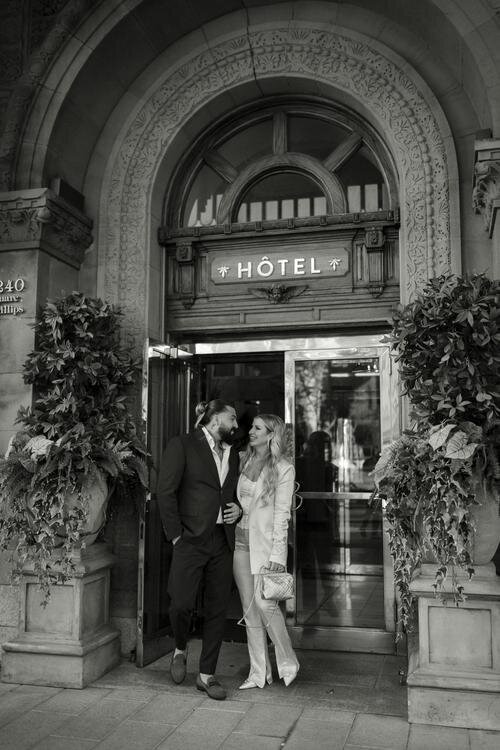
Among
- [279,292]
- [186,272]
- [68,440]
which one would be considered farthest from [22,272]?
[279,292]

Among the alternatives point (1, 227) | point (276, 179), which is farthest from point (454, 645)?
point (1, 227)

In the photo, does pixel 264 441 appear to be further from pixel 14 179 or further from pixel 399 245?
pixel 14 179

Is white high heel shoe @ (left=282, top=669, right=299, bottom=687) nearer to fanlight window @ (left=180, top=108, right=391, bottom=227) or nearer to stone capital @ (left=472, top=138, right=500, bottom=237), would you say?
stone capital @ (left=472, top=138, right=500, bottom=237)

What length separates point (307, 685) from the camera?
5.77 metres

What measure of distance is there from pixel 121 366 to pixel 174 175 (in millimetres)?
2253

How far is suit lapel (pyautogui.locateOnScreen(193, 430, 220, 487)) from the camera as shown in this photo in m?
5.88

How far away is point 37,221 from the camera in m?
6.59

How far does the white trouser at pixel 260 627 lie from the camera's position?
5.61 meters

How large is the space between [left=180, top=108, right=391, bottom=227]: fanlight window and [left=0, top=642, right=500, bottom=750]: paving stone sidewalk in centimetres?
432

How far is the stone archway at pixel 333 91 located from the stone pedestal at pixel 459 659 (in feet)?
8.79

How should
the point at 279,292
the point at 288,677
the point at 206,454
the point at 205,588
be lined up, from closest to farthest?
the point at 288,677 < the point at 205,588 < the point at 206,454 < the point at 279,292

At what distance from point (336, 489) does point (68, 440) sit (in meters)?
3.01

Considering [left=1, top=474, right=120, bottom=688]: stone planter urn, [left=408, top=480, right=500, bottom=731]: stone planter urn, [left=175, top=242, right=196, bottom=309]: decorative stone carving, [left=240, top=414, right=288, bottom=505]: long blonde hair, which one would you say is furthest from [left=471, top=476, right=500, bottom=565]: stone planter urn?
[left=175, top=242, right=196, bottom=309]: decorative stone carving

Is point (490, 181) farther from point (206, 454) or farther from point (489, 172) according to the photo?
point (206, 454)
